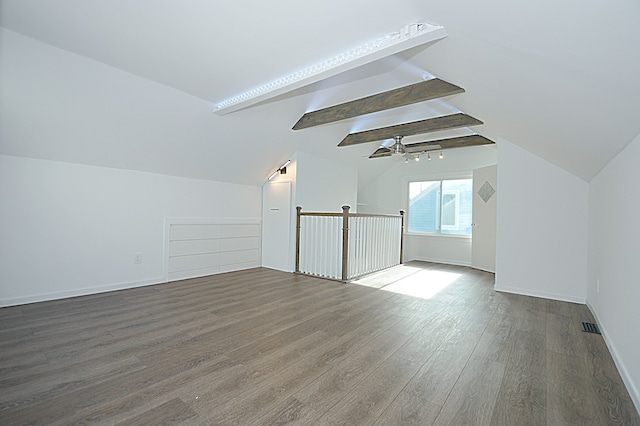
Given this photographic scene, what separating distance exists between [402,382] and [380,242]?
399 cm

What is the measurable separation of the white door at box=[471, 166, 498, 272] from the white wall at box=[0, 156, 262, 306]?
18.5 feet

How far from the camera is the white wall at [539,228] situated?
3.80 metres

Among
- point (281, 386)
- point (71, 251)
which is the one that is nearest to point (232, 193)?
point (71, 251)

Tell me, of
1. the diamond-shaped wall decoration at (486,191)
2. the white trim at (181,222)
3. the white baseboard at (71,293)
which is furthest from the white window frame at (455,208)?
the white baseboard at (71,293)

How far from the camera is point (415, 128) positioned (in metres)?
5.05

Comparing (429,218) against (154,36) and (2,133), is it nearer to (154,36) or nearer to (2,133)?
(154,36)

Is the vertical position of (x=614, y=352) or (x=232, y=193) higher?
(x=232, y=193)

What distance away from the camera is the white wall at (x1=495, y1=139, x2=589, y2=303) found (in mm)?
3799

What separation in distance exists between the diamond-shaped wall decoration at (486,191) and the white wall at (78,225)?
5.65 metres

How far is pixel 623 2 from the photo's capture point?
39.3 inches

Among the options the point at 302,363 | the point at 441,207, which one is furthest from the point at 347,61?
the point at 441,207

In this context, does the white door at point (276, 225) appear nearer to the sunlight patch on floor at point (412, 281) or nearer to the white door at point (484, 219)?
the sunlight patch on floor at point (412, 281)

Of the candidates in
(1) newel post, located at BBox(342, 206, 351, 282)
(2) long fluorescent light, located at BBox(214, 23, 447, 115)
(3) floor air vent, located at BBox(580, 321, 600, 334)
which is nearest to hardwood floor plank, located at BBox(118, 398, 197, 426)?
(2) long fluorescent light, located at BBox(214, 23, 447, 115)

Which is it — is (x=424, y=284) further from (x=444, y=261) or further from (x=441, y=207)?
(x=441, y=207)
